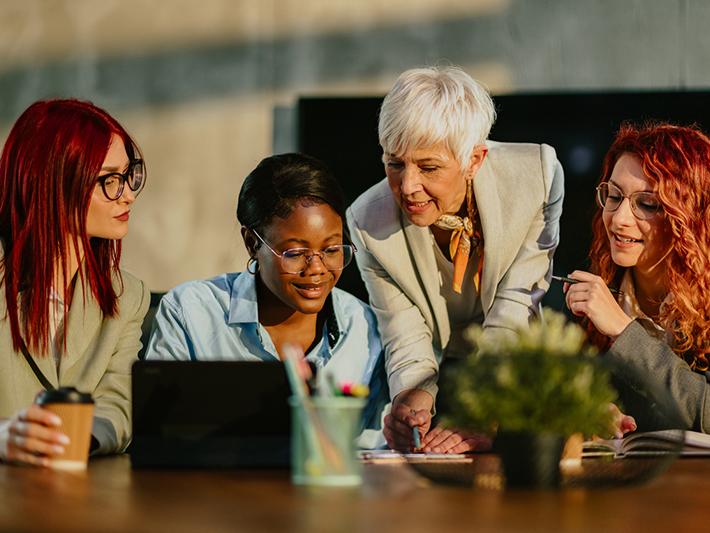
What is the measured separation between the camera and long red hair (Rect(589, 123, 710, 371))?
2646mm

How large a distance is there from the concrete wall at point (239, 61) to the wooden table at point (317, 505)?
3075 mm

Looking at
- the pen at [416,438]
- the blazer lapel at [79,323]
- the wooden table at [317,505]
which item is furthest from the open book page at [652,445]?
the blazer lapel at [79,323]

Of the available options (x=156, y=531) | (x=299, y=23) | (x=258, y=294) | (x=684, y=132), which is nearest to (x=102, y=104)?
(x=299, y=23)

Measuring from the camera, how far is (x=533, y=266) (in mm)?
2910

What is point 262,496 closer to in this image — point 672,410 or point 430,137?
point 672,410

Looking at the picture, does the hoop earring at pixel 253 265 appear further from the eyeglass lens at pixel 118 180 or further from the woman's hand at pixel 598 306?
the woman's hand at pixel 598 306

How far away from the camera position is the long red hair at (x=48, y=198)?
2.42 m

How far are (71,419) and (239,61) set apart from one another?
10.4 ft

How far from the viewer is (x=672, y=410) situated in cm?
172

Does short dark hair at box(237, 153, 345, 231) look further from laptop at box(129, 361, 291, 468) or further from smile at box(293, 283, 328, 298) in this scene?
laptop at box(129, 361, 291, 468)

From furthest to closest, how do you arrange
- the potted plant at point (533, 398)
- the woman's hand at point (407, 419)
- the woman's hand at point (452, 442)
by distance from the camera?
the woman's hand at point (407, 419), the woman's hand at point (452, 442), the potted plant at point (533, 398)

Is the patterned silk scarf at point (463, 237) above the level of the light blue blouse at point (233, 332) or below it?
above

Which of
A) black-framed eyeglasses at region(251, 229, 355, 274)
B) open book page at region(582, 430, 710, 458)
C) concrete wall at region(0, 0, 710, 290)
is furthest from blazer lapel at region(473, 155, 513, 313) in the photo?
concrete wall at region(0, 0, 710, 290)

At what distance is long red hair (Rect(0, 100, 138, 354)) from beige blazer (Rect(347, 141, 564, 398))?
714 millimetres
